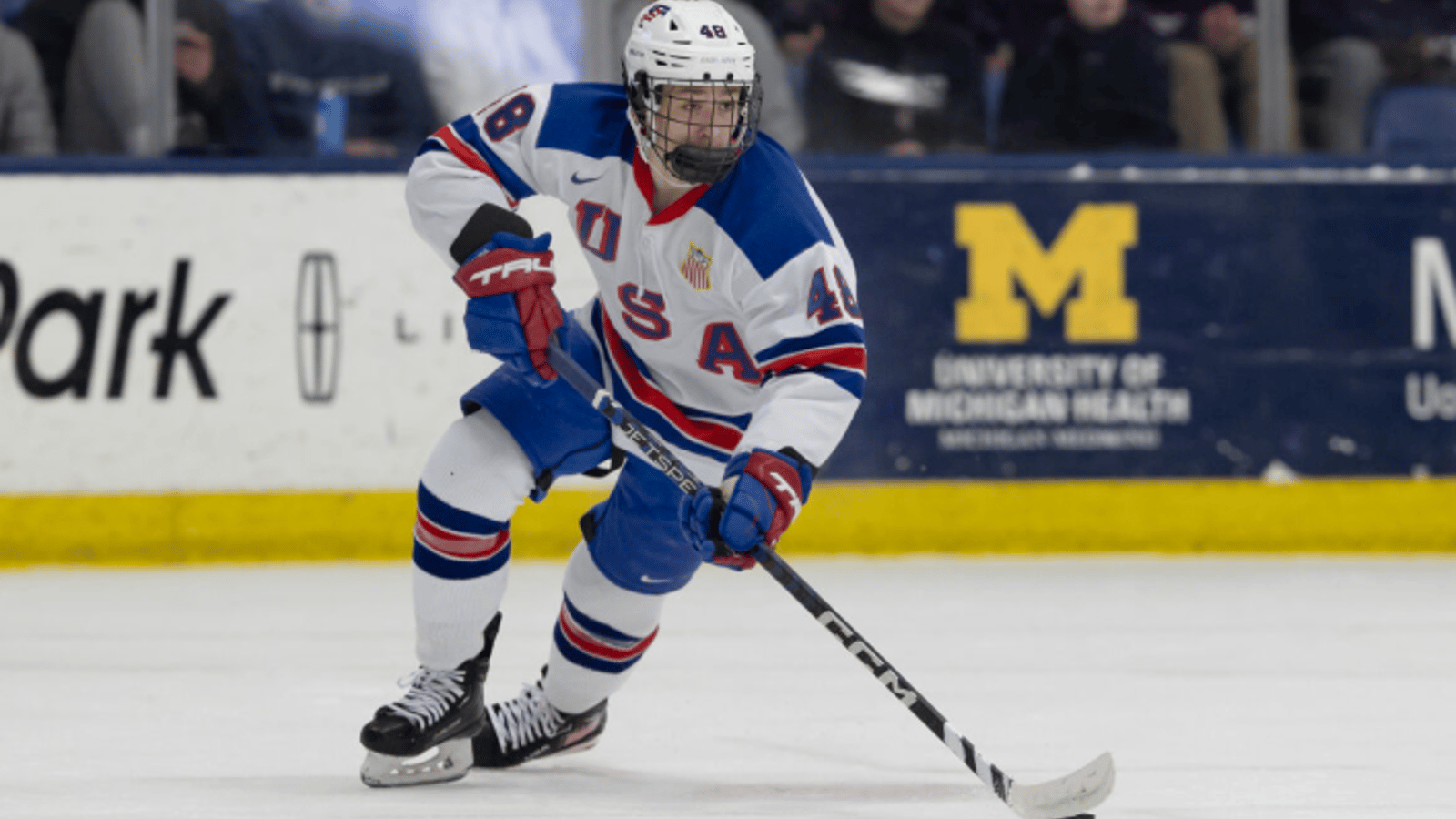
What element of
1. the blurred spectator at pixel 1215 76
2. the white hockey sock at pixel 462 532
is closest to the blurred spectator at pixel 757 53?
the blurred spectator at pixel 1215 76

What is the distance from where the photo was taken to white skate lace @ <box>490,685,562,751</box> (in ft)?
9.20

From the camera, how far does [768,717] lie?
10.3 ft

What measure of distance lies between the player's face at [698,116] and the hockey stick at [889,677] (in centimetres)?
35

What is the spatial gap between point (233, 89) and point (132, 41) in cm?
27

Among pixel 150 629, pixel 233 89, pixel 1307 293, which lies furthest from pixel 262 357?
pixel 1307 293

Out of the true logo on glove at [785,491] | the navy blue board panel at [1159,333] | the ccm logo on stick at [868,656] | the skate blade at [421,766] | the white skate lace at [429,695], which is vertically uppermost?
the true logo on glove at [785,491]

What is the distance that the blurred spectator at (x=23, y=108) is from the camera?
5109 millimetres

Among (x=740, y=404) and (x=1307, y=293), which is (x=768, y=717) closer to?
(x=740, y=404)

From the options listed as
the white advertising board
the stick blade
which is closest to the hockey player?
the stick blade

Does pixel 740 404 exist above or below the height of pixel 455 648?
above

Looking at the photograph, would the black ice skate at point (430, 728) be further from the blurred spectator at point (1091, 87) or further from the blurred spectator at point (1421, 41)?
the blurred spectator at point (1421, 41)

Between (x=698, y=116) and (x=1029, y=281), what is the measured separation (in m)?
2.92

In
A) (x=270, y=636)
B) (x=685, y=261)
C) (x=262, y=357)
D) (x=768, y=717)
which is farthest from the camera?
(x=262, y=357)

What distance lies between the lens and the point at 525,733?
2.81 metres
